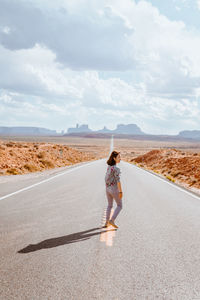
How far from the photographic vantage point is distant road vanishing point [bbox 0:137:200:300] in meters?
3.87

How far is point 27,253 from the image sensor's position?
16.7ft

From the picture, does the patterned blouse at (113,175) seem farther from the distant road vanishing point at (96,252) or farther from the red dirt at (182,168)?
the red dirt at (182,168)

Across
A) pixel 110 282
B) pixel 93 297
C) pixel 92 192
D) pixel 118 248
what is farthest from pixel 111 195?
pixel 92 192

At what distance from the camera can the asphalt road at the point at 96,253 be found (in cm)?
387

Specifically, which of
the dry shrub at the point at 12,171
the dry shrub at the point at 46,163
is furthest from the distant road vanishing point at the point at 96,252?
the dry shrub at the point at 46,163

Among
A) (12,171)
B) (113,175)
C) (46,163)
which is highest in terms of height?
(113,175)

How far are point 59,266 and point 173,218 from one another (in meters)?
4.25

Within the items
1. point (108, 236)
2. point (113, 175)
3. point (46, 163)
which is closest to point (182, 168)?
point (46, 163)

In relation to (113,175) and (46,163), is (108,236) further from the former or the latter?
(46,163)

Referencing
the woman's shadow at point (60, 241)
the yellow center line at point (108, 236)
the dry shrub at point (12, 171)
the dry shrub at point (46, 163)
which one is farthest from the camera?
the dry shrub at point (46, 163)

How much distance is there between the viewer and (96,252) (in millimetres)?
5234

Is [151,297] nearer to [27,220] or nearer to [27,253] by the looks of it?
[27,253]

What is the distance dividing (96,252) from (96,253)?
0.17 feet

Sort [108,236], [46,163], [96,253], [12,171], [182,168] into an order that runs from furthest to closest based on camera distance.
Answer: [46,163] → [182,168] → [12,171] → [108,236] → [96,253]
